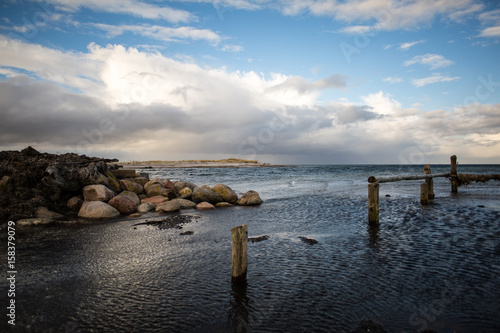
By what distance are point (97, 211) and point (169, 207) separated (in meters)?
3.55

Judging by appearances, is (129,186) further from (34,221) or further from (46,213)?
(34,221)

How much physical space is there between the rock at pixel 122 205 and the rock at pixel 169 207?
1379 millimetres

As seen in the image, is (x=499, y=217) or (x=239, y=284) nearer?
(x=239, y=284)

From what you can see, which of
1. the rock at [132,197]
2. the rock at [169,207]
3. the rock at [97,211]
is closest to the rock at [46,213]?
the rock at [97,211]

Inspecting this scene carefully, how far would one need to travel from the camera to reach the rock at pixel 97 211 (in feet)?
41.8

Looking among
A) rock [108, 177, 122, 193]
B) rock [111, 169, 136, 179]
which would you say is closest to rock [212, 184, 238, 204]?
rock [108, 177, 122, 193]

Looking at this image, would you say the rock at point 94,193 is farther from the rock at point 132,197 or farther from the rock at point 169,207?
the rock at point 169,207

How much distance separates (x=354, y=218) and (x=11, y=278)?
489 inches

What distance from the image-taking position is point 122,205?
1397 cm

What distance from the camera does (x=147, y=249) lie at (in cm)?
832

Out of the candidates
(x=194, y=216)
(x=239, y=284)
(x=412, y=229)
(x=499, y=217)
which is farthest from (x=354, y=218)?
(x=239, y=284)

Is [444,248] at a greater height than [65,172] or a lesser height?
lesser

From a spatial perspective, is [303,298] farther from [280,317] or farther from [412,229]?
[412,229]

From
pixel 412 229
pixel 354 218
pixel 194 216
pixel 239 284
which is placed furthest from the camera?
pixel 194 216
